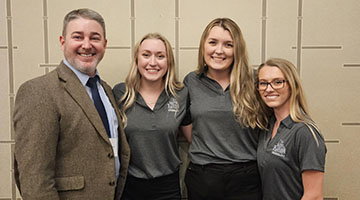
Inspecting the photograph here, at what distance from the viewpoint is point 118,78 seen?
2.19 meters

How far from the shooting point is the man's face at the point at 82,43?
142cm

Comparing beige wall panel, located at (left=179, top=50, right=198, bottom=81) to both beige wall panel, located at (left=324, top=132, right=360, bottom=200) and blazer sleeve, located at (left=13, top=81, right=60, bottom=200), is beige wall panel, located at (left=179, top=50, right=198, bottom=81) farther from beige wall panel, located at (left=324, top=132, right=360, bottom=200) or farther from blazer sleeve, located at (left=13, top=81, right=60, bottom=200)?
beige wall panel, located at (left=324, top=132, right=360, bottom=200)

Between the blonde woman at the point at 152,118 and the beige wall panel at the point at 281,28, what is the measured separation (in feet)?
2.71

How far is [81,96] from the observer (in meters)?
1.37

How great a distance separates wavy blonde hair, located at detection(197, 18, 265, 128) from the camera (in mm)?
1764

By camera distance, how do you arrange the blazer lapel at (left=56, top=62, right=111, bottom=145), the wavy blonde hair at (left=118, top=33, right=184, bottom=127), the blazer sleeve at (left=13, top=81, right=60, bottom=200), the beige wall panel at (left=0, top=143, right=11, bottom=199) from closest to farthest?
the blazer sleeve at (left=13, top=81, right=60, bottom=200) < the blazer lapel at (left=56, top=62, right=111, bottom=145) < the wavy blonde hair at (left=118, top=33, right=184, bottom=127) < the beige wall panel at (left=0, top=143, right=11, bottom=199)

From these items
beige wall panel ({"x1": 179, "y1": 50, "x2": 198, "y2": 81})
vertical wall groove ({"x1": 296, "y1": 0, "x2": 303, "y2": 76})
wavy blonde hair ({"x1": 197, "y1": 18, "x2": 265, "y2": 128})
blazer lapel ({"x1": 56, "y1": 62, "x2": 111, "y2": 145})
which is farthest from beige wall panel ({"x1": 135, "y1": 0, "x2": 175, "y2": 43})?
vertical wall groove ({"x1": 296, "y1": 0, "x2": 303, "y2": 76})

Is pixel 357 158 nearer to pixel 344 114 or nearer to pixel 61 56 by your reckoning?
pixel 344 114

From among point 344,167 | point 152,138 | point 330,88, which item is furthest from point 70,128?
point 344,167

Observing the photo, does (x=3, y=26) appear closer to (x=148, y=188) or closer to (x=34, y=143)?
(x=34, y=143)

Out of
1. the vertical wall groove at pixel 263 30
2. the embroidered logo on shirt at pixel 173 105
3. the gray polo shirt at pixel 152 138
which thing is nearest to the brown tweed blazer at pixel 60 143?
the gray polo shirt at pixel 152 138

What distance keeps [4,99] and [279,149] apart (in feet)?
6.87

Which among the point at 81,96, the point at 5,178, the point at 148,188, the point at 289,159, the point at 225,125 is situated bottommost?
the point at 5,178

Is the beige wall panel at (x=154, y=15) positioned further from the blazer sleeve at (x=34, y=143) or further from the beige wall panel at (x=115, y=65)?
the blazer sleeve at (x=34, y=143)
